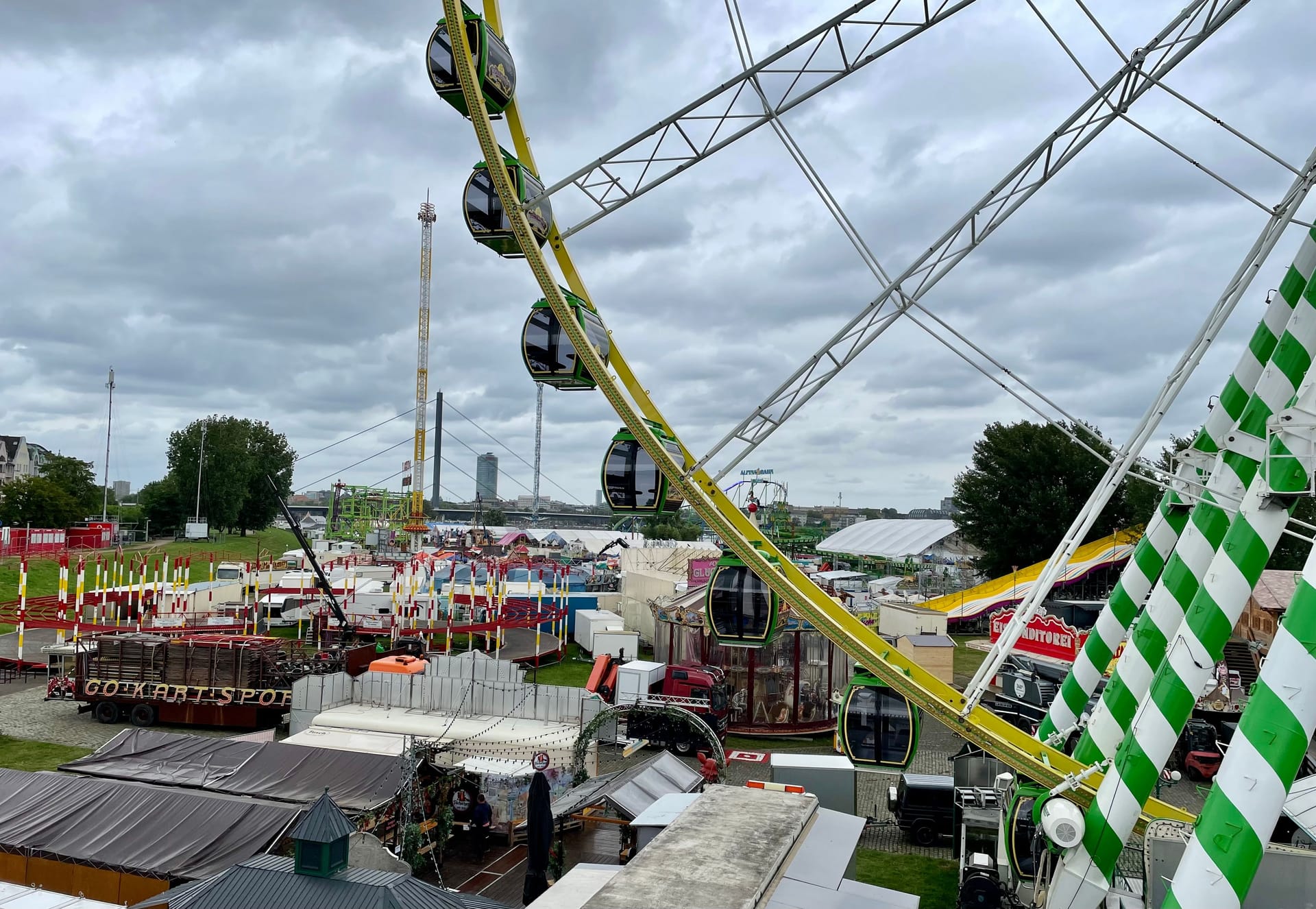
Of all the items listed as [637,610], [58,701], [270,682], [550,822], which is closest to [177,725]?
[270,682]

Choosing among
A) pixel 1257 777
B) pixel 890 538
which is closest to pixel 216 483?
pixel 890 538

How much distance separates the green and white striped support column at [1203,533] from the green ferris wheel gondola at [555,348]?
5859 millimetres

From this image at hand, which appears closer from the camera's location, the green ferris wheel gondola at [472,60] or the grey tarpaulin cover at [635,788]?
the green ferris wheel gondola at [472,60]

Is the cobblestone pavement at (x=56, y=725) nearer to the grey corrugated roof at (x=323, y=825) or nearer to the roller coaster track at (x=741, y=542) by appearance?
the grey corrugated roof at (x=323, y=825)

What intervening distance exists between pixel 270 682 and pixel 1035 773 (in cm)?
1968

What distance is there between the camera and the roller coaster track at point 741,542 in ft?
30.5

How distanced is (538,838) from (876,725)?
15.2ft

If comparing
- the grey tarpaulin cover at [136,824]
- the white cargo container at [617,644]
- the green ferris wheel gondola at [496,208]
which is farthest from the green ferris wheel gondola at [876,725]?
the white cargo container at [617,644]

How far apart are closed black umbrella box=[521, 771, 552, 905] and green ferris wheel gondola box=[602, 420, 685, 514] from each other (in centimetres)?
427

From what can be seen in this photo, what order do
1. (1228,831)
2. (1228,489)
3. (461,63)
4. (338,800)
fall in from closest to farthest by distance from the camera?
(1228,831), (1228,489), (461,63), (338,800)

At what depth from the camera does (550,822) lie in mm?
11906

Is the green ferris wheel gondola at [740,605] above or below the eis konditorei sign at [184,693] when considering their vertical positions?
above

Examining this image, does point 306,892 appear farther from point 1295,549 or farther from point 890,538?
point 890,538

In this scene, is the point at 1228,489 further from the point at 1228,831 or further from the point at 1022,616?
the point at 1228,831
